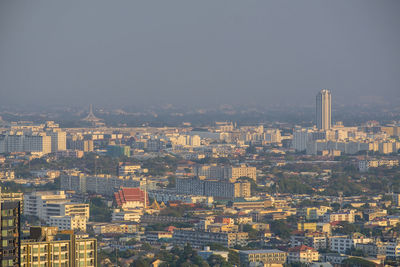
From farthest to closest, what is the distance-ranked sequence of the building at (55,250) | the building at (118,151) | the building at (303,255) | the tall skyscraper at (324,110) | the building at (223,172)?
the tall skyscraper at (324,110)
the building at (118,151)
the building at (223,172)
the building at (303,255)
the building at (55,250)

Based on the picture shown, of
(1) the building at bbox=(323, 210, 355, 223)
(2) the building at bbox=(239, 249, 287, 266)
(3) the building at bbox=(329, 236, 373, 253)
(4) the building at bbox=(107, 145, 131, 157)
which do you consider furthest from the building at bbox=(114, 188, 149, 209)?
(4) the building at bbox=(107, 145, 131, 157)

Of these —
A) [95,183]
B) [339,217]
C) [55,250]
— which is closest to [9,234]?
[55,250]

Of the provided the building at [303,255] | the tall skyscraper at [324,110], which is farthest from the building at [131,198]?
the tall skyscraper at [324,110]

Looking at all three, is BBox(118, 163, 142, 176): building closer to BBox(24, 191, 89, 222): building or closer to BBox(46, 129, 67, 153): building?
BBox(46, 129, 67, 153): building

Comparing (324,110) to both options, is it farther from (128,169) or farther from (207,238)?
(207,238)

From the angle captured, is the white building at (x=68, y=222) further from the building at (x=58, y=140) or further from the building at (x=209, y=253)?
the building at (x=58, y=140)

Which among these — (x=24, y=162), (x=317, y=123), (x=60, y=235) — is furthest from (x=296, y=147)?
(x=60, y=235)

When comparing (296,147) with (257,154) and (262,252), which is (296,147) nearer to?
(257,154)
